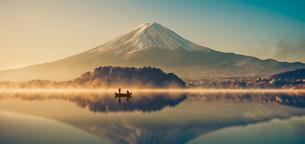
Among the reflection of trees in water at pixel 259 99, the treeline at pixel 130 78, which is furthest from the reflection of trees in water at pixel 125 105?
the treeline at pixel 130 78

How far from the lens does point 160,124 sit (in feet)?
119

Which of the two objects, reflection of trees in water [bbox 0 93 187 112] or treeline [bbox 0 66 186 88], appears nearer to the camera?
reflection of trees in water [bbox 0 93 187 112]

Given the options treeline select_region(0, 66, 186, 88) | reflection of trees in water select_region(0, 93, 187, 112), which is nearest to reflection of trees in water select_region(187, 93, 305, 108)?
reflection of trees in water select_region(0, 93, 187, 112)

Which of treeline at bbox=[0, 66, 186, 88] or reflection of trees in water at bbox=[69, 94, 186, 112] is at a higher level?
Result: treeline at bbox=[0, 66, 186, 88]

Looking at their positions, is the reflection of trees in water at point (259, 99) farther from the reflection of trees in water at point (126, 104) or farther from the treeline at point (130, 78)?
the treeline at point (130, 78)

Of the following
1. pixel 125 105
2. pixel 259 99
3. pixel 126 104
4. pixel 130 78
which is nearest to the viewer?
pixel 125 105

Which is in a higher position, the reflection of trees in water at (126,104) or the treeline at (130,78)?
the treeline at (130,78)

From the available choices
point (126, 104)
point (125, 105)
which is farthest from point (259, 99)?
point (125, 105)

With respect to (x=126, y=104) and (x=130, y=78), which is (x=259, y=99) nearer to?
(x=126, y=104)

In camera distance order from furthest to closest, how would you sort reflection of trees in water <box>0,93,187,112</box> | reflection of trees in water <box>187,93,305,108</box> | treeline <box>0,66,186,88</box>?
treeline <box>0,66,186,88</box>, reflection of trees in water <box>187,93,305,108</box>, reflection of trees in water <box>0,93,187,112</box>

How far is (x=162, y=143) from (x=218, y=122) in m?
12.9

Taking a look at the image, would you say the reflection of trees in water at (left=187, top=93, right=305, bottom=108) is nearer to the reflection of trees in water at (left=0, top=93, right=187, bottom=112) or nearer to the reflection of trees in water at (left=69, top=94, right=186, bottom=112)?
the reflection of trees in water at (left=0, top=93, right=187, bottom=112)

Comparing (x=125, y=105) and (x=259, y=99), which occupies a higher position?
(x=259, y=99)

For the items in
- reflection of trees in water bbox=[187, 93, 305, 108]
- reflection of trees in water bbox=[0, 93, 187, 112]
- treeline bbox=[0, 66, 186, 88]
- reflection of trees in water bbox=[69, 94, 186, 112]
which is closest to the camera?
reflection of trees in water bbox=[69, 94, 186, 112]
